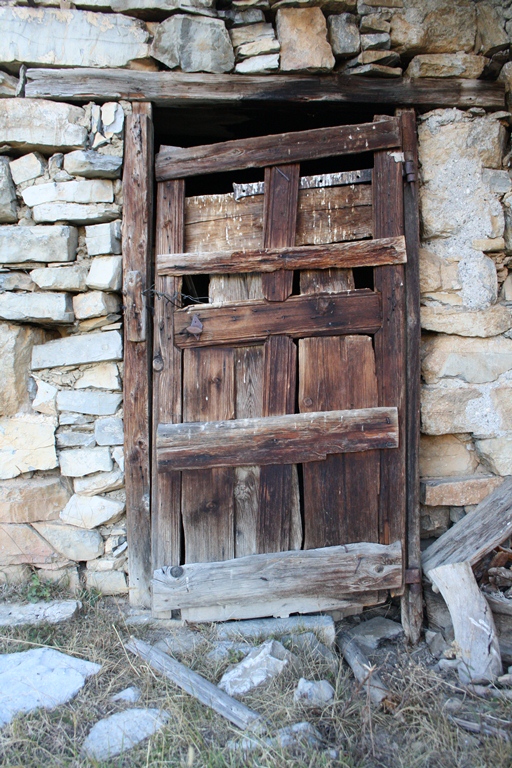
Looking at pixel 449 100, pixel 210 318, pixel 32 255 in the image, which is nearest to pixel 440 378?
pixel 210 318

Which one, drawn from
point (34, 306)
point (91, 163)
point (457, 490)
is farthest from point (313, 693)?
point (91, 163)

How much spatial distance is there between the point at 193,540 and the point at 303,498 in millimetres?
594

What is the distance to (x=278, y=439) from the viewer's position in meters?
2.60

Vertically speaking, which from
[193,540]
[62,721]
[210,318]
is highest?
[210,318]

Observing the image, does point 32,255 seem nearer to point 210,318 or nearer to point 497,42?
point 210,318

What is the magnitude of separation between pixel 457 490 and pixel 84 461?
1.93 meters

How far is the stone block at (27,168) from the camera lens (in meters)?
2.65

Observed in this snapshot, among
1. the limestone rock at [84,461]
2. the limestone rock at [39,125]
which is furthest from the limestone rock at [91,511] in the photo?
the limestone rock at [39,125]

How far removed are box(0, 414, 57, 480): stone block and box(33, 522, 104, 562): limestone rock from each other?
1.07 feet

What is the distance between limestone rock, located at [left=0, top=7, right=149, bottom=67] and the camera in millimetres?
2570

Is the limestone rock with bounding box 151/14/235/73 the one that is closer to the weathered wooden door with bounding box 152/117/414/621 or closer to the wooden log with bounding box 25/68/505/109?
the wooden log with bounding box 25/68/505/109

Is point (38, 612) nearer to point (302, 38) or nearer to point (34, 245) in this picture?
point (34, 245)

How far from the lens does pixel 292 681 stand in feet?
7.18

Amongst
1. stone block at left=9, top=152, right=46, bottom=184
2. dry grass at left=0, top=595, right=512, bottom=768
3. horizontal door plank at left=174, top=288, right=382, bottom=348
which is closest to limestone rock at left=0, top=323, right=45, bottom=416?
stone block at left=9, top=152, right=46, bottom=184
